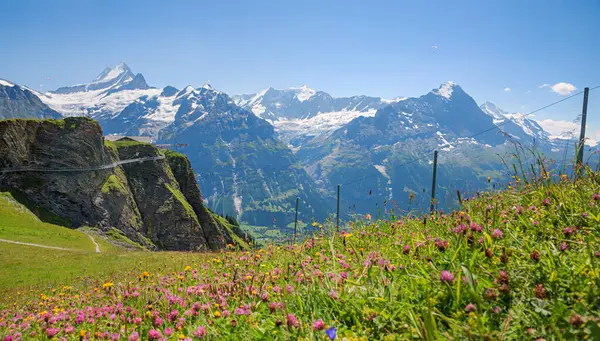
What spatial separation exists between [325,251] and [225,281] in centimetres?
218

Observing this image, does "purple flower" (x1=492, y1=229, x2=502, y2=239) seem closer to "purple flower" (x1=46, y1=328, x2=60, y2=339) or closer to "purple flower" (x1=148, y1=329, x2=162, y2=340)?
"purple flower" (x1=148, y1=329, x2=162, y2=340)

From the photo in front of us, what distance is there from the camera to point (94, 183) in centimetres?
7969

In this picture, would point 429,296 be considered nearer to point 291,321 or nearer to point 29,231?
point 291,321

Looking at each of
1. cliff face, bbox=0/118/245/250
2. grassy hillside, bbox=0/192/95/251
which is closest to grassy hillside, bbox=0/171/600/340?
grassy hillside, bbox=0/192/95/251

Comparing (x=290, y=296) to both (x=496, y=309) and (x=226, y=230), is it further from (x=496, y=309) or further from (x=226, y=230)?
→ (x=226, y=230)

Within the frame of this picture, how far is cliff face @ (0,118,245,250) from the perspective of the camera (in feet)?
220

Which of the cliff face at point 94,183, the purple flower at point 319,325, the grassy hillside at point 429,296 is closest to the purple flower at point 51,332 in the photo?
the grassy hillside at point 429,296

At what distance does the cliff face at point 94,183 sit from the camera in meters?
67.2

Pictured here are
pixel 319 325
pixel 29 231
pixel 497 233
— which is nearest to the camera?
Result: pixel 319 325

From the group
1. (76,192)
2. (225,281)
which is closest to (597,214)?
(225,281)

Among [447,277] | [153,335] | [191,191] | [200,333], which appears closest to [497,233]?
[447,277]

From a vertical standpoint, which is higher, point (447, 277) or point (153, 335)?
point (447, 277)

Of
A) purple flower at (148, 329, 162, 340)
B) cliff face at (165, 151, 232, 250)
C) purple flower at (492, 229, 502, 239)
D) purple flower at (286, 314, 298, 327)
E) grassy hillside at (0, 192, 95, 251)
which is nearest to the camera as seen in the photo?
purple flower at (286, 314, 298, 327)

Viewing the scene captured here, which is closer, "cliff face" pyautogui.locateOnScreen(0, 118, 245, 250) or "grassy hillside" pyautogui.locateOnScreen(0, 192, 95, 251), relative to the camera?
"grassy hillside" pyautogui.locateOnScreen(0, 192, 95, 251)
